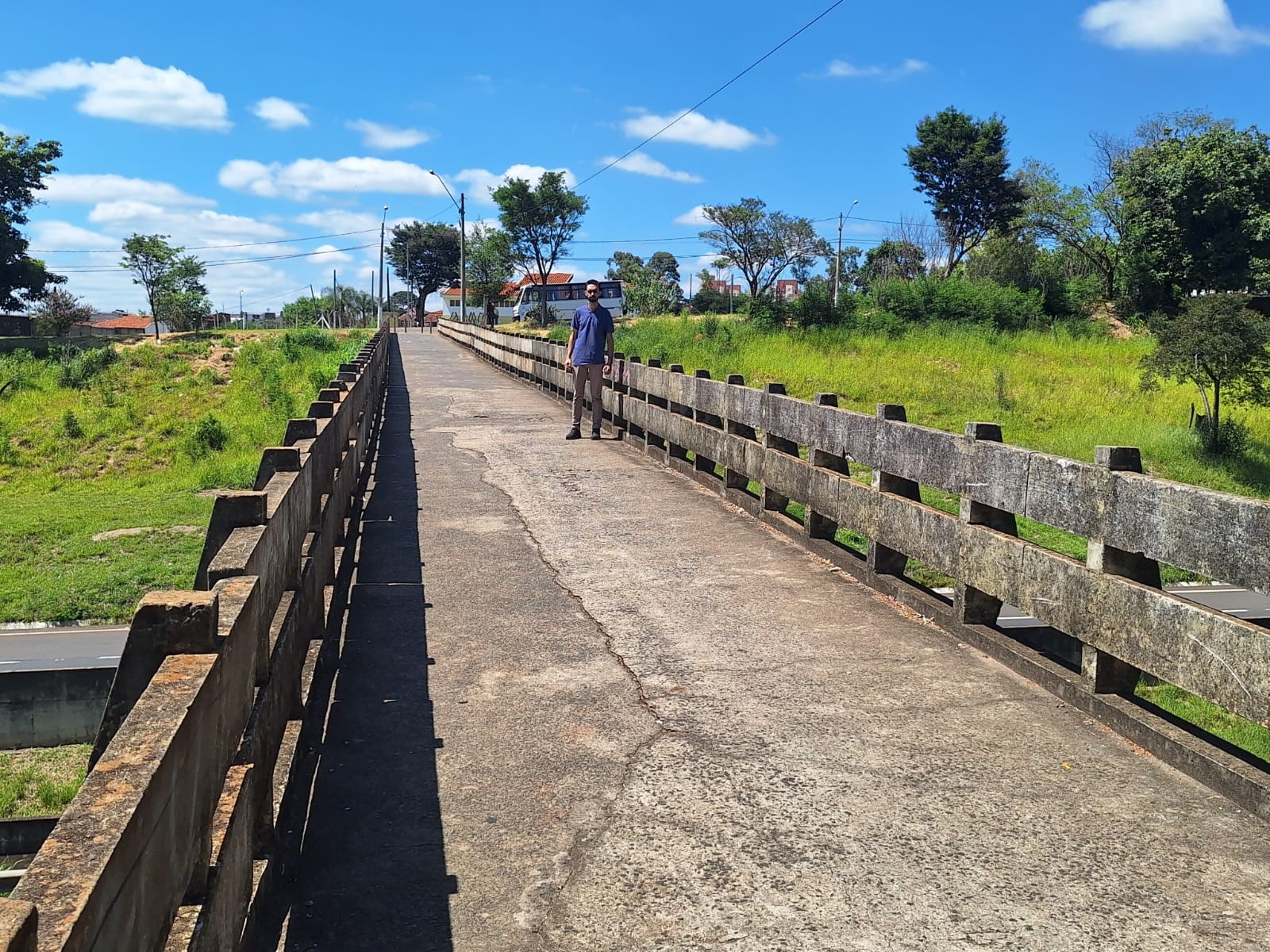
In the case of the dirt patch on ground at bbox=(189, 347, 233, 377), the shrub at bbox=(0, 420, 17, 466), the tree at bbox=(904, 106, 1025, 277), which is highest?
the tree at bbox=(904, 106, 1025, 277)

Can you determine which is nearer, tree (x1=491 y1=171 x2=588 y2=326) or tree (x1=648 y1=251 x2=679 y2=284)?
tree (x1=491 y1=171 x2=588 y2=326)

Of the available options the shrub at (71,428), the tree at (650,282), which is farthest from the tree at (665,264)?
the shrub at (71,428)

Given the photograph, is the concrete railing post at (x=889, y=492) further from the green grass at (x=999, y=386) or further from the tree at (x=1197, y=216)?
the tree at (x=1197, y=216)

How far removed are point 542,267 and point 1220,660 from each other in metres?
87.1

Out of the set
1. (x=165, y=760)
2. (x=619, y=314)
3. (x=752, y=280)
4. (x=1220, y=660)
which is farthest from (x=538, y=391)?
(x=752, y=280)

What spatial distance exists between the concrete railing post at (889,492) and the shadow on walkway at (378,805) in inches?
111

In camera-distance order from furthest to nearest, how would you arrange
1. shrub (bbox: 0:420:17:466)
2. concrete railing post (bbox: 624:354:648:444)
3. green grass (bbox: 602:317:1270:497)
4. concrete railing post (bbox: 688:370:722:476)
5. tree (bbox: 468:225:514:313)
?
1. tree (bbox: 468:225:514:313)
2. shrub (bbox: 0:420:17:466)
3. green grass (bbox: 602:317:1270:497)
4. concrete railing post (bbox: 624:354:648:444)
5. concrete railing post (bbox: 688:370:722:476)

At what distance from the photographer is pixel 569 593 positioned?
6.81 meters

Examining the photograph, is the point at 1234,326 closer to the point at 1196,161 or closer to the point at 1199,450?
the point at 1199,450

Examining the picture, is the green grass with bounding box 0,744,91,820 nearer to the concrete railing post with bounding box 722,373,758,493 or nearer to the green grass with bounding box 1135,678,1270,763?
the concrete railing post with bounding box 722,373,758,493

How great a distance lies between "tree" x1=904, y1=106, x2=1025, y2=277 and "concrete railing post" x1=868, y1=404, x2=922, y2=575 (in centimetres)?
6413

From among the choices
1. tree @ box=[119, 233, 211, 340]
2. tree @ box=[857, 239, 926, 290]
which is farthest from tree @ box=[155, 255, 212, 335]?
tree @ box=[857, 239, 926, 290]

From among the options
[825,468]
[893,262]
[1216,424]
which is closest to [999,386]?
[1216,424]

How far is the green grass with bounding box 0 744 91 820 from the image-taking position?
9.66 m
